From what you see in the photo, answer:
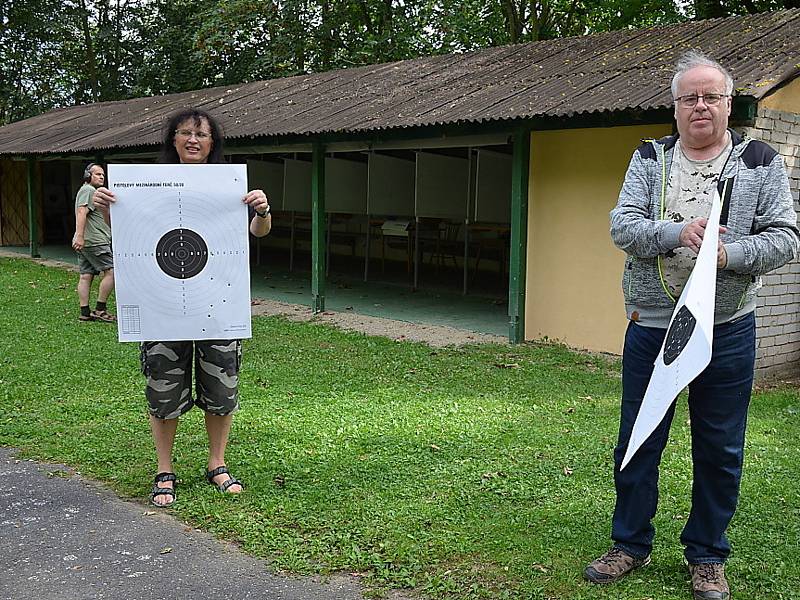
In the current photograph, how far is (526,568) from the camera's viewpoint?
3.40 m

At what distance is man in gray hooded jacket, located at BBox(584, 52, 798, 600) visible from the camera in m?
2.89

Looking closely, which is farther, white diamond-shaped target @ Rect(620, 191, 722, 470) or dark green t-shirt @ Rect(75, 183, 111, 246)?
dark green t-shirt @ Rect(75, 183, 111, 246)

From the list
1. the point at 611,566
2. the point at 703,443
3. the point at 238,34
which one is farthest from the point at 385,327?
the point at 238,34

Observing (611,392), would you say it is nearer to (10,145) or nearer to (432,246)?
(432,246)

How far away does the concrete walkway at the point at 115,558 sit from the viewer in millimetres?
3229

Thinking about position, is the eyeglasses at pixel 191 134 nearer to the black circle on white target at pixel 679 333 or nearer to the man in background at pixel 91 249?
the black circle on white target at pixel 679 333

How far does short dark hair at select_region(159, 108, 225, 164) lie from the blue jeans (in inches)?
81.6

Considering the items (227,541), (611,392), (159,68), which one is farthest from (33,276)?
(159,68)

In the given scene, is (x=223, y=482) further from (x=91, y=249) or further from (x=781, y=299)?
(x=91, y=249)

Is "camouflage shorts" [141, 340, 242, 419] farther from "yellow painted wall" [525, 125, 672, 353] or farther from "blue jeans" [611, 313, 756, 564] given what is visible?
"yellow painted wall" [525, 125, 672, 353]

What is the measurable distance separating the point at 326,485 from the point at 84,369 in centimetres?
353

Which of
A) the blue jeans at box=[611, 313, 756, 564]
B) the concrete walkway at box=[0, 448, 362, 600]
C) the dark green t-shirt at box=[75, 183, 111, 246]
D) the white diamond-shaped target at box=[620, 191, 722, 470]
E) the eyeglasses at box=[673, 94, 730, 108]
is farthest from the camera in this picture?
the dark green t-shirt at box=[75, 183, 111, 246]

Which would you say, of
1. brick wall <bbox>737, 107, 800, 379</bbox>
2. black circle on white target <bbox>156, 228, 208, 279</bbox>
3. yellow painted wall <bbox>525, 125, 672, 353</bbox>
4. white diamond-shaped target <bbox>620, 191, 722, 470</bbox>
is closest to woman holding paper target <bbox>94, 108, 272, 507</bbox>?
black circle on white target <bbox>156, 228, 208, 279</bbox>

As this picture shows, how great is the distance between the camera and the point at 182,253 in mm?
4004
